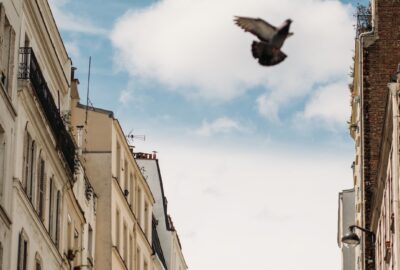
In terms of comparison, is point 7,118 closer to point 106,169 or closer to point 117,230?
point 106,169

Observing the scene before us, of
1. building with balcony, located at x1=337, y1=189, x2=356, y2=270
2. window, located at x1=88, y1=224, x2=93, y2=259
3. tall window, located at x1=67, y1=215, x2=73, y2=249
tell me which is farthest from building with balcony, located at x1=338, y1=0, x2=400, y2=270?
building with balcony, located at x1=337, y1=189, x2=356, y2=270

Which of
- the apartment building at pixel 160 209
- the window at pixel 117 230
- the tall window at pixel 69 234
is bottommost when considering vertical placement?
the tall window at pixel 69 234

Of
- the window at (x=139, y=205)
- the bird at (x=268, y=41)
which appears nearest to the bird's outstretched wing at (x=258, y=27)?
the bird at (x=268, y=41)

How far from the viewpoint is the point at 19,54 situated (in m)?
41.3

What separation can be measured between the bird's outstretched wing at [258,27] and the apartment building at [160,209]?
226ft

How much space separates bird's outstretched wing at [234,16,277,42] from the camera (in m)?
13.9

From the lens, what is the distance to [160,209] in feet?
284

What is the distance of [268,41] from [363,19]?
50.8m

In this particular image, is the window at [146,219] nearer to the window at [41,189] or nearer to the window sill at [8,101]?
the window at [41,189]

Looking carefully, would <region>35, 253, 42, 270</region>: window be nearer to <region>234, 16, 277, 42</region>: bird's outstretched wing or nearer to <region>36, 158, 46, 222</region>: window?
<region>36, 158, 46, 222</region>: window

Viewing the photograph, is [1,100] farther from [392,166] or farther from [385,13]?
[385,13]

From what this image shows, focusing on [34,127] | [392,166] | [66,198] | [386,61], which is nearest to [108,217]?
[66,198]

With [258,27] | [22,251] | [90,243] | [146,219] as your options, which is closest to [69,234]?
[90,243]

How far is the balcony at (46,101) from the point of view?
41594 millimetres
